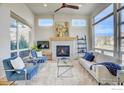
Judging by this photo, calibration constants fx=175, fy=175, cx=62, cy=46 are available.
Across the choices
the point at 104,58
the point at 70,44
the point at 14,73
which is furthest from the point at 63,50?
the point at 14,73

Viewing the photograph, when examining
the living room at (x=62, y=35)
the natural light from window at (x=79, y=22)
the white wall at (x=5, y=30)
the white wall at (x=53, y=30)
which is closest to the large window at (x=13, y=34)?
the living room at (x=62, y=35)

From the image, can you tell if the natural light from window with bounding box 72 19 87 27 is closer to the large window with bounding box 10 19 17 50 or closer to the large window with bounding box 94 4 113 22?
the large window with bounding box 94 4 113 22

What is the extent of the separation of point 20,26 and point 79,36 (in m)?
3.89

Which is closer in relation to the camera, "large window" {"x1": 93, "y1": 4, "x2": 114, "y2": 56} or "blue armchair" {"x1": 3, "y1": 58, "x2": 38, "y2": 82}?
"blue armchair" {"x1": 3, "y1": 58, "x2": 38, "y2": 82}

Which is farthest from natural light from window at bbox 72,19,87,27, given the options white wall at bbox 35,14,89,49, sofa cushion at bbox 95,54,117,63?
sofa cushion at bbox 95,54,117,63

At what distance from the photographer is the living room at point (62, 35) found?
572cm

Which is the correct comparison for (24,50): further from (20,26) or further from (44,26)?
(44,26)

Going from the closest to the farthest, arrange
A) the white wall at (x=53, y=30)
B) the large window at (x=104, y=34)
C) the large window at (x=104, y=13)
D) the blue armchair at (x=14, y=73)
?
the blue armchair at (x=14, y=73) < the large window at (x=104, y=13) < the large window at (x=104, y=34) < the white wall at (x=53, y=30)

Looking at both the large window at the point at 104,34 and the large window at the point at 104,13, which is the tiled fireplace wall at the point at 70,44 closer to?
the large window at the point at 104,34

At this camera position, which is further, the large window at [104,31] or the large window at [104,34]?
the large window at [104,34]

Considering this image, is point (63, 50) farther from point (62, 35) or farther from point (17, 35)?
point (17, 35)

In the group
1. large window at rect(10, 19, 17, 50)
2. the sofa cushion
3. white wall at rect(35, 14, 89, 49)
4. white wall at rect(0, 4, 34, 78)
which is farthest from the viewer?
white wall at rect(35, 14, 89, 49)

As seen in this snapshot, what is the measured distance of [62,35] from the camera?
33.5ft

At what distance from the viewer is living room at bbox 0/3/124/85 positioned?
572 centimetres
